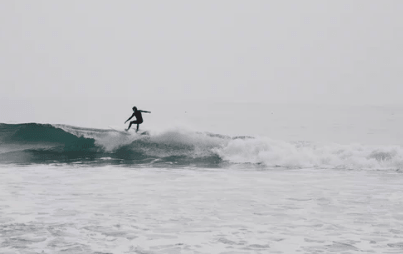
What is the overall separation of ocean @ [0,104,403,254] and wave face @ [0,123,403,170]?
5 cm

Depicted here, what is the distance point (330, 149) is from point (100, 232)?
43.5 ft

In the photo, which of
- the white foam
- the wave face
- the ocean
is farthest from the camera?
the wave face

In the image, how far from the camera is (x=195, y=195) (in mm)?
11789

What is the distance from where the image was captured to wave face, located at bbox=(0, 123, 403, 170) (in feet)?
60.2

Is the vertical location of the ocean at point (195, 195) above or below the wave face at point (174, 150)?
below

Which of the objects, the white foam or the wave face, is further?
the wave face

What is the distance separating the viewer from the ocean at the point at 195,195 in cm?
779

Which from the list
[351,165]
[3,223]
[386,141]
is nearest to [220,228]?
[3,223]

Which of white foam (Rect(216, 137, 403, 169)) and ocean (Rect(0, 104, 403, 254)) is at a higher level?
white foam (Rect(216, 137, 403, 169))

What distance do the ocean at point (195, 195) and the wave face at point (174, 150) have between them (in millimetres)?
52

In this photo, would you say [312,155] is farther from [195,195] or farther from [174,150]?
[195,195]

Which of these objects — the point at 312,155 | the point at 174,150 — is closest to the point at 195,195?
the point at 312,155

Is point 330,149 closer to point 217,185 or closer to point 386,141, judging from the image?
point 217,185

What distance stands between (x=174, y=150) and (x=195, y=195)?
958cm
